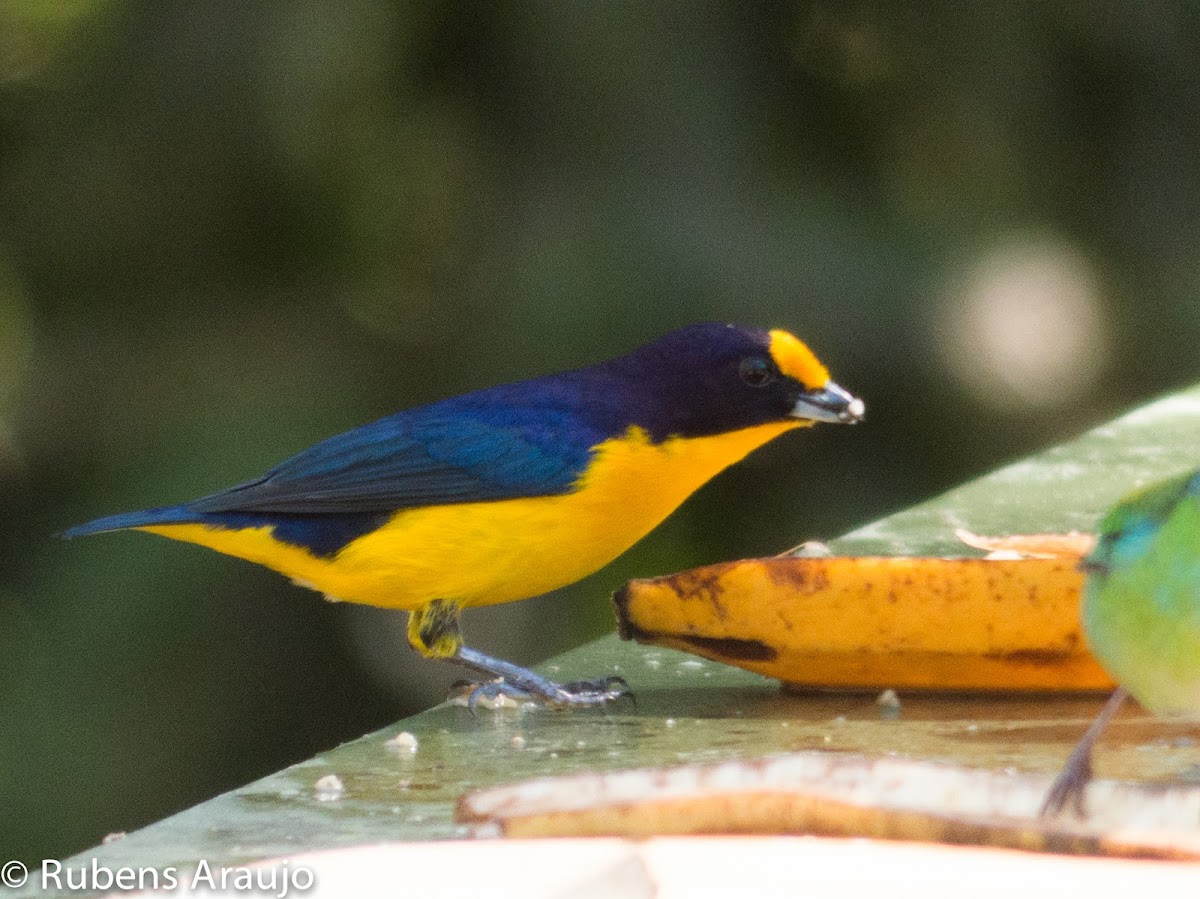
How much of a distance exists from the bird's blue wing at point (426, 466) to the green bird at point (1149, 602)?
1480mm

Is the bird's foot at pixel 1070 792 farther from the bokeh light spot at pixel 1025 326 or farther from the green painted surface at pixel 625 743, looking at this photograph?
the bokeh light spot at pixel 1025 326

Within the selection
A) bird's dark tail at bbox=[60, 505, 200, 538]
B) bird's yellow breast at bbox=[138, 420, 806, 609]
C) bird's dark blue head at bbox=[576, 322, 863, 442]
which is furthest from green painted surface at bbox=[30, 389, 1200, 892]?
bird's dark tail at bbox=[60, 505, 200, 538]

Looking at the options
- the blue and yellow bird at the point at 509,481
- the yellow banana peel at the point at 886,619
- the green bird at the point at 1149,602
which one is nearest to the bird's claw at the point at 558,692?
the yellow banana peel at the point at 886,619

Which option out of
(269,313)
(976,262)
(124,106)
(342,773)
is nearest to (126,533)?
(269,313)

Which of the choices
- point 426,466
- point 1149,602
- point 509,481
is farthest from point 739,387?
point 1149,602

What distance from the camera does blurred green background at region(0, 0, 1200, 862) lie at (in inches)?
177

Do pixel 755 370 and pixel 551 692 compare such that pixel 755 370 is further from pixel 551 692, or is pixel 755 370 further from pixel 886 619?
pixel 886 619

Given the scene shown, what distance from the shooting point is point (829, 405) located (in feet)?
11.3

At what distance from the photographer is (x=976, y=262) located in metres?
4.88

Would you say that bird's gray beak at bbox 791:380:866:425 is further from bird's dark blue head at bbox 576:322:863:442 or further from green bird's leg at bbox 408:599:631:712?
green bird's leg at bbox 408:599:631:712

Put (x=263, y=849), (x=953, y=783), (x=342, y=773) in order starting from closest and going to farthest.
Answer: (x=953, y=783), (x=263, y=849), (x=342, y=773)

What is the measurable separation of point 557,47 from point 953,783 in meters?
3.39

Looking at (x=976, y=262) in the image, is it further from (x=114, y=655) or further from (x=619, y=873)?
(x=619, y=873)

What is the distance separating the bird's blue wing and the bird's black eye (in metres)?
0.33
